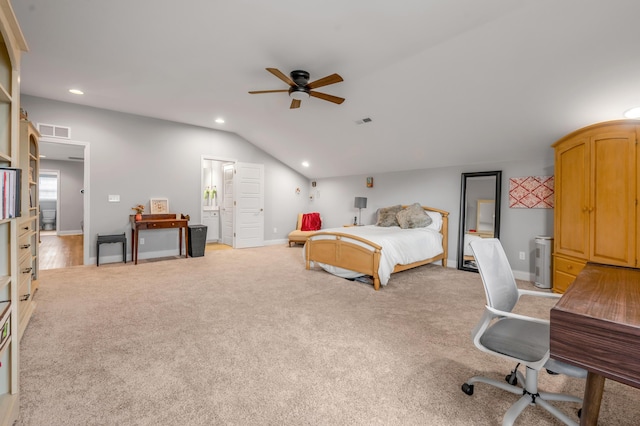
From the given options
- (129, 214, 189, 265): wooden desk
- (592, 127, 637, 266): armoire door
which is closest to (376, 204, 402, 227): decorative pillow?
(592, 127, 637, 266): armoire door

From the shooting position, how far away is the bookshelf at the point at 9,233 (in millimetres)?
1453

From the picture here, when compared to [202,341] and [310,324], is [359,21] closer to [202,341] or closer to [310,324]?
[310,324]

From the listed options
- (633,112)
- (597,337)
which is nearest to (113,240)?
(597,337)

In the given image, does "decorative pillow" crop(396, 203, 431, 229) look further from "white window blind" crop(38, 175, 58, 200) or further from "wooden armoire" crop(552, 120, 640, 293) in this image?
"white window blind" crop(38, 175, 58, 200)

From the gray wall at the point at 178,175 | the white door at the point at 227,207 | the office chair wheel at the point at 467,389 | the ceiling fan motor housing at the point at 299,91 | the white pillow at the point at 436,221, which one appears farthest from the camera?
the white door at the point at 227,207

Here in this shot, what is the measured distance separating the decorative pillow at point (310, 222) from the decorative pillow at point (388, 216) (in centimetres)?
208

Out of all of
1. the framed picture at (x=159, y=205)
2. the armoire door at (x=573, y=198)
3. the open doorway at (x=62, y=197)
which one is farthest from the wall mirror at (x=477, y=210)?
the open doorway at (x=62, y=197)

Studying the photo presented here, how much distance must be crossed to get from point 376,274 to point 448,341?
4.76 feet

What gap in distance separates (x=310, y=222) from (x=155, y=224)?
3532 millimetres

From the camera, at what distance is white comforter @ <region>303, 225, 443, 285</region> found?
3.92m

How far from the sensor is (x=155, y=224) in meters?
5.27

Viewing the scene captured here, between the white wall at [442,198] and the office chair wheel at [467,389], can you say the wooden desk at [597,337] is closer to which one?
the office chair wheel at [467,389]

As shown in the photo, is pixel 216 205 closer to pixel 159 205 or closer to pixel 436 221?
pixel 159 205

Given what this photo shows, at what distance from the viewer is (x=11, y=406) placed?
56.0 inches
